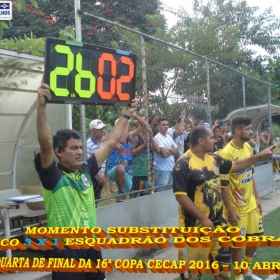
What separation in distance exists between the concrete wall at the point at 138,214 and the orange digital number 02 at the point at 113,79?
2.27 metres

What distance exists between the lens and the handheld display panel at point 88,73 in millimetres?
3975

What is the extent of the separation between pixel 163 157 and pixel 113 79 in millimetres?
3711

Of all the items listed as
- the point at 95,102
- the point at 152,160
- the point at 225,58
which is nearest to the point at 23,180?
the point at 152,160

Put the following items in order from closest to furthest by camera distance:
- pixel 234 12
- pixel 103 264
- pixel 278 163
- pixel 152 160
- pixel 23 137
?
1. pixel 103 264
2. pixel 23 137
3. pixel 152 160
4. pixel 278 163
5. pixel 234 12

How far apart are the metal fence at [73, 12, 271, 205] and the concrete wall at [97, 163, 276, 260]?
0.20m

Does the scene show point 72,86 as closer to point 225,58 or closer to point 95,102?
point 95,102

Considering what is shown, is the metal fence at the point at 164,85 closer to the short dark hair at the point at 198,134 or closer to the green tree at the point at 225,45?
the green tree at the point at 225,45

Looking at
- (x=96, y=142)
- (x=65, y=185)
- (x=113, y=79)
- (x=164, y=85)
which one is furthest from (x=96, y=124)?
(x=65, y=185)

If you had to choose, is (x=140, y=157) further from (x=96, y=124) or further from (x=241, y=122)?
(x=241, y=122)

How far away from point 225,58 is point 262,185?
8108mm

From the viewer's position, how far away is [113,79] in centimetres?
456

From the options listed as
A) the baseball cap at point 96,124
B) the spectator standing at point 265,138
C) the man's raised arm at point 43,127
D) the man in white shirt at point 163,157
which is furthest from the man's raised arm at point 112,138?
the spectator standing at point 265,138

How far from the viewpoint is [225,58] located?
19.6m

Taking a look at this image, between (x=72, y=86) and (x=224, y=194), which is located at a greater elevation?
(x=72, y=86)
